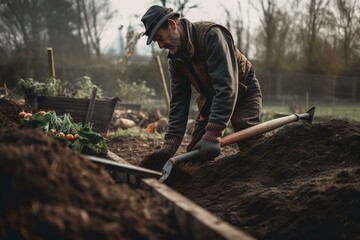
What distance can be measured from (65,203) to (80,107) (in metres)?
5.72

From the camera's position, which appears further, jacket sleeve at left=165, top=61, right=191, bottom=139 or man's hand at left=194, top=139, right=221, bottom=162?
jacket sleeve at left=165, top=61, right=191, bottom=139

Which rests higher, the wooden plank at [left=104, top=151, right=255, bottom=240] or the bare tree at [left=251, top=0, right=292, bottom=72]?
the bare tree at [left=251, top=0, right=292, bottom=72]

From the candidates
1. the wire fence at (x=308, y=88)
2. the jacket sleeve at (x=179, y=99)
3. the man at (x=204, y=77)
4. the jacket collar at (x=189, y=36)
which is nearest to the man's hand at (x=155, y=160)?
the man at (x=204, y=77)

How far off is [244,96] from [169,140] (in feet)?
3.19

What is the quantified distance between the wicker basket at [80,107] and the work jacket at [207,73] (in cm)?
295

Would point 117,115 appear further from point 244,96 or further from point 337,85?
point 337,85

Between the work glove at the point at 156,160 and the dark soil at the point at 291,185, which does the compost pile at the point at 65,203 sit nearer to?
the dark soil at the point at 291,185

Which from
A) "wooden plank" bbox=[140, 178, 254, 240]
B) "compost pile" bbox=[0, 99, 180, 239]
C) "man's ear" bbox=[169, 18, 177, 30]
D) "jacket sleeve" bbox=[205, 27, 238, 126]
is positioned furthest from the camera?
"man's ear" bbox=[169, 18, 177, 30]

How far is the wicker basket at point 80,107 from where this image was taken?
6.91 m

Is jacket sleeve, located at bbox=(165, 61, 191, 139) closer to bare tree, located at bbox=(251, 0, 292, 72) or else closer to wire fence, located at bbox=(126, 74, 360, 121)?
wire fence, located at bbox=(126, 74, 360, 121)

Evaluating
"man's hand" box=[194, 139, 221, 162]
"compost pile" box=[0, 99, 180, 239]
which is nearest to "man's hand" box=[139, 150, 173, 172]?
"man's hand" box=[194, 139, 221, 162]

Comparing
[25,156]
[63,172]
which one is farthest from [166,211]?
[25,156]

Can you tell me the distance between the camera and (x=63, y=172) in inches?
66.8

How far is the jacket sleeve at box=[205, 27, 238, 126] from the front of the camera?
12.0 ft
